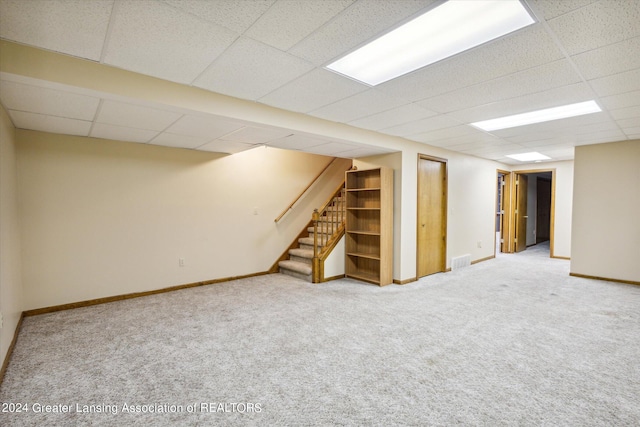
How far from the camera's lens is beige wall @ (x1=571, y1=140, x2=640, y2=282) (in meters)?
4.84

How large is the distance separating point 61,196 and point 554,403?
527cm

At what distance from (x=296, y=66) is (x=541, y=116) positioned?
3165 millimetres

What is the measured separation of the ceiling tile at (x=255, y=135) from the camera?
3.50 m

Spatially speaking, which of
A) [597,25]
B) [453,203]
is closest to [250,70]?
[597,25]

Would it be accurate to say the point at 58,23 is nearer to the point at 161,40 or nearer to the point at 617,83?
the point at 161,40

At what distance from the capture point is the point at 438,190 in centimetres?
567

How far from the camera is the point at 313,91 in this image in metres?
2.77

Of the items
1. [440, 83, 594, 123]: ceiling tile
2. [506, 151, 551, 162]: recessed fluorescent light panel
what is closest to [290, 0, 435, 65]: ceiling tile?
[440, 83, 594, 123]: ceiling tile

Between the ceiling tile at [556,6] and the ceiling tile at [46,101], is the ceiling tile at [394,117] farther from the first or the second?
the ceiling tile at [46,101]

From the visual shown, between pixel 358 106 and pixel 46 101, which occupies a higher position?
pixel 358 106

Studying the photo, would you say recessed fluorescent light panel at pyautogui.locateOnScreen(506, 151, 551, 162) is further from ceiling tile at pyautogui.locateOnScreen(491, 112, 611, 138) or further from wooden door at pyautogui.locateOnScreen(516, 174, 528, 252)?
ceiling tile at pyautogui.locateOnScreen(491, 112, 611, 138)

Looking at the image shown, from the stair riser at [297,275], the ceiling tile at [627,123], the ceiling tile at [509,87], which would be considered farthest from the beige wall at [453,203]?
the ceiling tile at [627,123]

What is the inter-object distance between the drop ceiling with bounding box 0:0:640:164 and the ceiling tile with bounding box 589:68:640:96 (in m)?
0.01

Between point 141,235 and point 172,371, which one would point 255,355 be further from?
point 141,235
